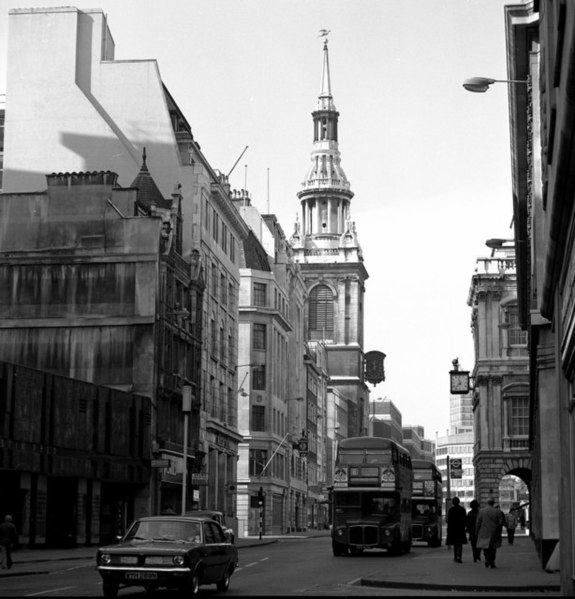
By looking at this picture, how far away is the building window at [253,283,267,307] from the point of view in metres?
109

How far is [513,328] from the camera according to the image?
98125 millimetres

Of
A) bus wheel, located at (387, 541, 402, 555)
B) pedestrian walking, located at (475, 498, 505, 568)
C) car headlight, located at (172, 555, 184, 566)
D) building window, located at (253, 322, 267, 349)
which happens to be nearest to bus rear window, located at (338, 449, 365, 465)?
bus wheel, located at (387, 541, 402, 555)

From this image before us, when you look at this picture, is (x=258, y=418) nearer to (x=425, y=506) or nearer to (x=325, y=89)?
(x=425, y=506)

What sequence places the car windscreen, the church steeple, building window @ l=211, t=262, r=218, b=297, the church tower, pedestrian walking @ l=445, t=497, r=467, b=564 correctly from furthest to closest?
the church steeple → the church tower → building window @ l=211, t=262, r=218, b=297 → pedestrian walking @ l=445, t=497, r=467, b=564 → the car windscreen

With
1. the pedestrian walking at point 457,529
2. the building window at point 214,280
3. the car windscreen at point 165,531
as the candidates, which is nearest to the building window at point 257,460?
→ the building window at point 214,280

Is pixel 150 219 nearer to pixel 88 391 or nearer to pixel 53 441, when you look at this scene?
pixel 88 391

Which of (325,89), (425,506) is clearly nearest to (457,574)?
(425,506)

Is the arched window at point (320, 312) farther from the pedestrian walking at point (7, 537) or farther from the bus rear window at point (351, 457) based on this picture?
the pedestrian walking at point (7, 537)

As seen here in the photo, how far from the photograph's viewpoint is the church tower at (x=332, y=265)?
180750 millimetres

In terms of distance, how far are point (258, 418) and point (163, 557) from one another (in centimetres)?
8390

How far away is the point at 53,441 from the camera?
2126 inches

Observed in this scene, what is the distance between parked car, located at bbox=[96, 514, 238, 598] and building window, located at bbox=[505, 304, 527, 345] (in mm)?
74675

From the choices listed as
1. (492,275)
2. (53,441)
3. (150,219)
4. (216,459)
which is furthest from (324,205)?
(53,441)

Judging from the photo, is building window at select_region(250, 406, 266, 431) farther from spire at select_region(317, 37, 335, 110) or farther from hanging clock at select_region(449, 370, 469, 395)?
spire at select_region(317, 37, 335, 110)
